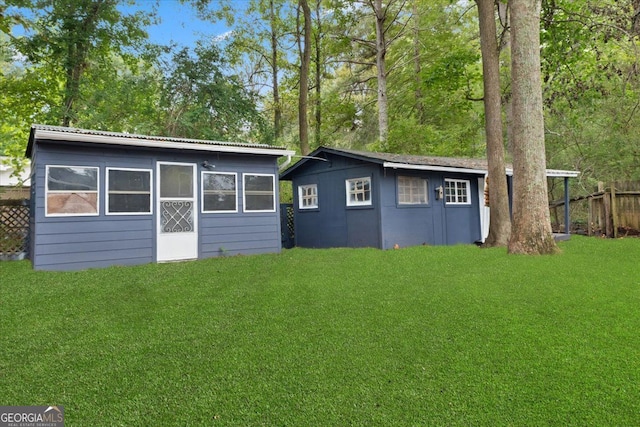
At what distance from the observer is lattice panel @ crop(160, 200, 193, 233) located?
7164 millimetres

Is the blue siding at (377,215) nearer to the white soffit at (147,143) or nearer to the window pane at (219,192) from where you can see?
the white soffit at (147,143)

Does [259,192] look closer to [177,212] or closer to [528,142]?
[177,212]

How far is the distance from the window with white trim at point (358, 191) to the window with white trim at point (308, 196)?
1251 mm

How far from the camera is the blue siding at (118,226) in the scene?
19.9ft

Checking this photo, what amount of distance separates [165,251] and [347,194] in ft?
15.3

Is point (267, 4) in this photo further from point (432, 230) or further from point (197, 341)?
point (197, 341)

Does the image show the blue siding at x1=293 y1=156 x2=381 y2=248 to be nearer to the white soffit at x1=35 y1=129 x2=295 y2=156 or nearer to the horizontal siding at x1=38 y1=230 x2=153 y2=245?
the white soffit at x1=35 y1=129 x2=295 y2=156

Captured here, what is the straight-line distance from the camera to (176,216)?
7320mm

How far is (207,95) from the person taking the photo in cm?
1486

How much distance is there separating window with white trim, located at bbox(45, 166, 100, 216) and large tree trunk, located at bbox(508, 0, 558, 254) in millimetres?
7356

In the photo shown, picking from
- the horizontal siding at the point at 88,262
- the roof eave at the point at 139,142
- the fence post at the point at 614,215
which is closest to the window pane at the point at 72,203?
the horizontal siding at the point at 88,262

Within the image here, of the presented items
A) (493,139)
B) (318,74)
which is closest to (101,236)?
(493,139)

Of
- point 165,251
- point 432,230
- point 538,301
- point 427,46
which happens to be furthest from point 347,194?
point 427,46

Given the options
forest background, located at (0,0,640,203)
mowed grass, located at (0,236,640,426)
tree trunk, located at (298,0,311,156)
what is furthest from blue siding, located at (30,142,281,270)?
tree trunk, located at (298,0,311,156)
